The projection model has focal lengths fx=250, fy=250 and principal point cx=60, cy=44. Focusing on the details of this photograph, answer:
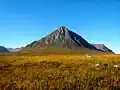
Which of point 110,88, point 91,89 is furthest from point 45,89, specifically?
point 110,88

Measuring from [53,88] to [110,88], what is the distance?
3486 millimetres

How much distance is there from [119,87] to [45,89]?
4.70 meters

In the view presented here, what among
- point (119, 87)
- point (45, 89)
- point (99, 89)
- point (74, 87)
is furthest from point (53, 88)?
point (119, 87)

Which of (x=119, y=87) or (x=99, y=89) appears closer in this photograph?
(x=99, y=89)

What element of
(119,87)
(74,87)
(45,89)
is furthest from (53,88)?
(119,87)

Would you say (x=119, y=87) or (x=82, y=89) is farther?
(x=119, y=87)

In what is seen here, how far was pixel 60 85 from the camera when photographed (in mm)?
15516

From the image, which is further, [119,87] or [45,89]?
[119,87]

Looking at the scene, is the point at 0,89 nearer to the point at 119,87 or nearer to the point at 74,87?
the point at 74,87

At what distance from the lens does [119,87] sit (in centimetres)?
1568

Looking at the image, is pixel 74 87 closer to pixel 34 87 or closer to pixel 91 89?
pixel 91 89

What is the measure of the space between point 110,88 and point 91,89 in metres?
1.26

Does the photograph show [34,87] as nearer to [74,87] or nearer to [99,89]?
[74,87]

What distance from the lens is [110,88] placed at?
50.0 feet
